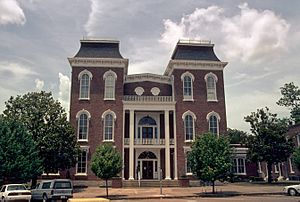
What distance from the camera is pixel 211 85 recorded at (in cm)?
3875

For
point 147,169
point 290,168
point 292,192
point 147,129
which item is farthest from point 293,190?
point 290,168

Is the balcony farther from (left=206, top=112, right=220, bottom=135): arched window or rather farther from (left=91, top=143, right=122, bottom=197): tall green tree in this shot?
(left=91, top=143, right=122, bottom=197): tall green tree

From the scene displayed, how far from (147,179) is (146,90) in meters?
10.6

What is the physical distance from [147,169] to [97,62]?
13.8 meters

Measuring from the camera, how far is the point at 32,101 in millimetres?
31172

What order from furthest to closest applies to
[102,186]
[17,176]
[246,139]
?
[246,139]
[102,186]
[17,176]

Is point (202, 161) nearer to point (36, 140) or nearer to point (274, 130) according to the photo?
point (274, 130)

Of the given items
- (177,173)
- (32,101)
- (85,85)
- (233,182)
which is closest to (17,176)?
(32,101)

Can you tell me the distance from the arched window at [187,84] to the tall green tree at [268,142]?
7624 millimetres

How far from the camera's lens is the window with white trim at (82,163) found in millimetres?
34969

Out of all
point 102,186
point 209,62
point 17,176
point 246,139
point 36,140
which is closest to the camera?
point 17,176

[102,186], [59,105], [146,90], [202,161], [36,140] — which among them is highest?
[146,90]

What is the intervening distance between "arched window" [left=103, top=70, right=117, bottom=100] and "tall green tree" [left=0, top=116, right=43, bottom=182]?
11495 mm

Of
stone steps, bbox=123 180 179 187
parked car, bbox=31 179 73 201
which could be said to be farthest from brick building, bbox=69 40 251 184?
parked car, bbox=31 179 73 201
